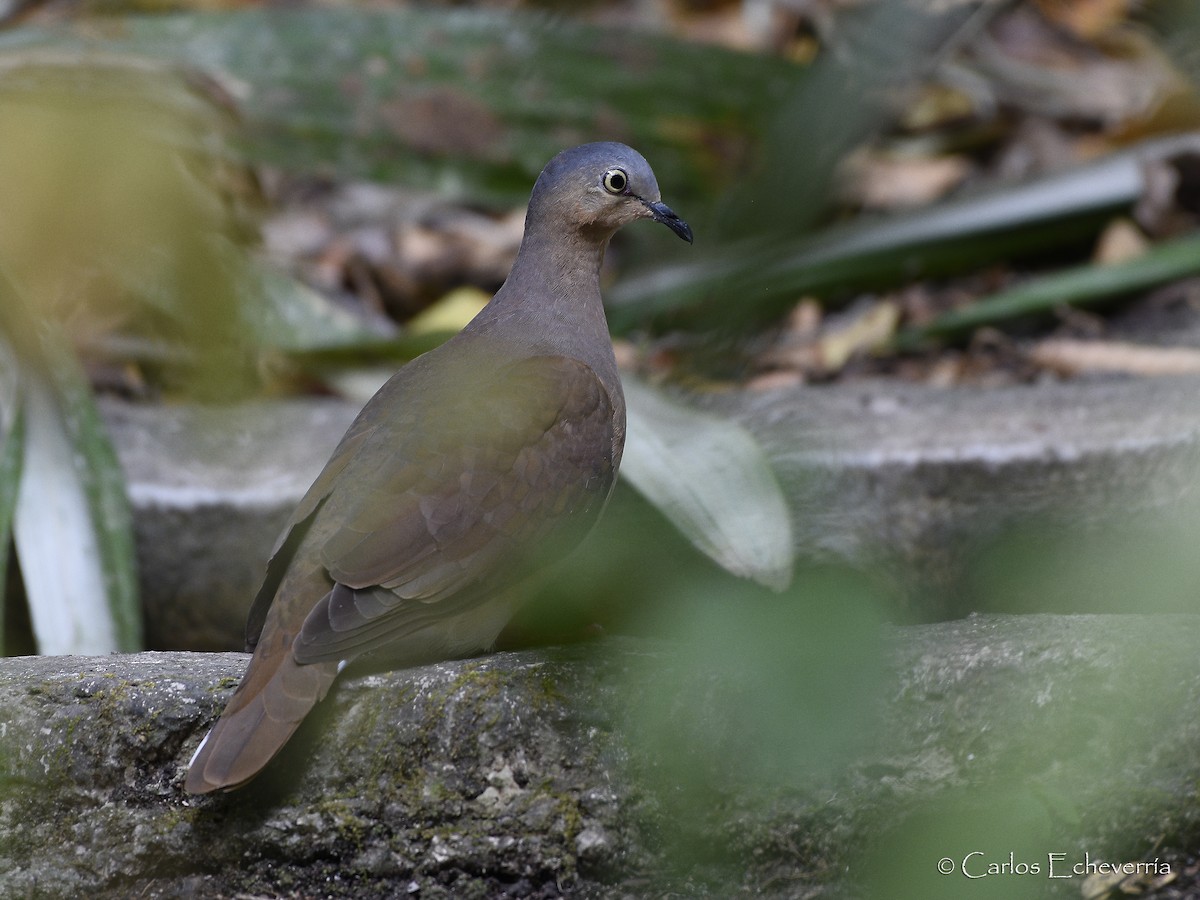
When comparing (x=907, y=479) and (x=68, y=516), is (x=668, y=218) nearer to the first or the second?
A: (x=907, y=479)

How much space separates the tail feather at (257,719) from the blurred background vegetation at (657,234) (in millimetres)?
463

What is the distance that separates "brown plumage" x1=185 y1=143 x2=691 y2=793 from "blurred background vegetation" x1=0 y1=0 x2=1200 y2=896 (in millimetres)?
204

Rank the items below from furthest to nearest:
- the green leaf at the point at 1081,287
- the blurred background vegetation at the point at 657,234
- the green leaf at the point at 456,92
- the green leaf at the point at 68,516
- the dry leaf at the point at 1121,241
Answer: the dry leaf at the point at 1121,241
the green leaf at the point at 1081,287
the green leaf at the point at 456,92
the green leaf at the point at 68,516
the blurred background vegetation at the point at 657,234

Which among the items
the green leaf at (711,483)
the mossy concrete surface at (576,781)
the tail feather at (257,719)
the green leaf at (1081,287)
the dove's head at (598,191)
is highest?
the dove's head at (598,191)

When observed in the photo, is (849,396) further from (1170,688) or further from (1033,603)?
(1170,688)

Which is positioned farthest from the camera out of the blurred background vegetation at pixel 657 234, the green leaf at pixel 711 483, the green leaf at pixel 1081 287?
the green leaf at pixel 1081 287

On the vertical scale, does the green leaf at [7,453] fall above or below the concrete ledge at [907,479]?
above

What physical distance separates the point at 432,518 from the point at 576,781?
52cm

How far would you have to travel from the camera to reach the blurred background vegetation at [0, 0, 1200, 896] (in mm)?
908

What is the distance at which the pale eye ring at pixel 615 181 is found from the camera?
9.46 ft

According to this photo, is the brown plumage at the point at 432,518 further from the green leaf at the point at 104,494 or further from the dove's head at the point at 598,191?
the green leaf at the point at 104,494

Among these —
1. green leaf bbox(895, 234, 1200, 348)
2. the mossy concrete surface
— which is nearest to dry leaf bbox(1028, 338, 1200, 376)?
green leaf bbox(895, 234, 1200, 348)

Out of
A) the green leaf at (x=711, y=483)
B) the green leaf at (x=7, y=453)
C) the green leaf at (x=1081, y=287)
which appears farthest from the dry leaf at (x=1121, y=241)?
the green leaf at (x=7, y=453)

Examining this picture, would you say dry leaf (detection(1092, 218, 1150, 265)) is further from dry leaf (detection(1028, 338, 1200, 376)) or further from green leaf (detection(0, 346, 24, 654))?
green leaf (detection(0, 346, 24, 654))
